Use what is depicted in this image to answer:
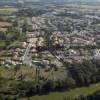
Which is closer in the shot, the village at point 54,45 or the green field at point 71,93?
the green field at point 71,93

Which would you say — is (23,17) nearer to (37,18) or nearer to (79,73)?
(37,18)

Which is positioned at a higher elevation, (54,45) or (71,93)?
(54,45)

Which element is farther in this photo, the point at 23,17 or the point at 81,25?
the point at 23,17

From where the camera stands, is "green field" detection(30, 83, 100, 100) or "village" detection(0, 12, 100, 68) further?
"village" detection(0, 12, 100, 68)

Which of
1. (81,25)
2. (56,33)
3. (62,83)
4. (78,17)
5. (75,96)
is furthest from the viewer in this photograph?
(78,17)

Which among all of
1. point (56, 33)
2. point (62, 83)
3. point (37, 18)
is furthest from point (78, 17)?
point (62, 83)

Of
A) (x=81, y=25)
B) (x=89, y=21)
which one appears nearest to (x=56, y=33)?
(x=81, y=25)

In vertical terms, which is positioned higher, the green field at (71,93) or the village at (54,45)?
the village at (54,45)

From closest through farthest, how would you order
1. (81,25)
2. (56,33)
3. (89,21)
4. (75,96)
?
(75,96)
(56,33)
(81,25)
(89,21)

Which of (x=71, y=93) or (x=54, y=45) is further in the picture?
Result: (x=54, y=45)

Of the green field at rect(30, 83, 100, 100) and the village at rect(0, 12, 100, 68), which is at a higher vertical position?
the village at rect(0, 12, 100, 68)
